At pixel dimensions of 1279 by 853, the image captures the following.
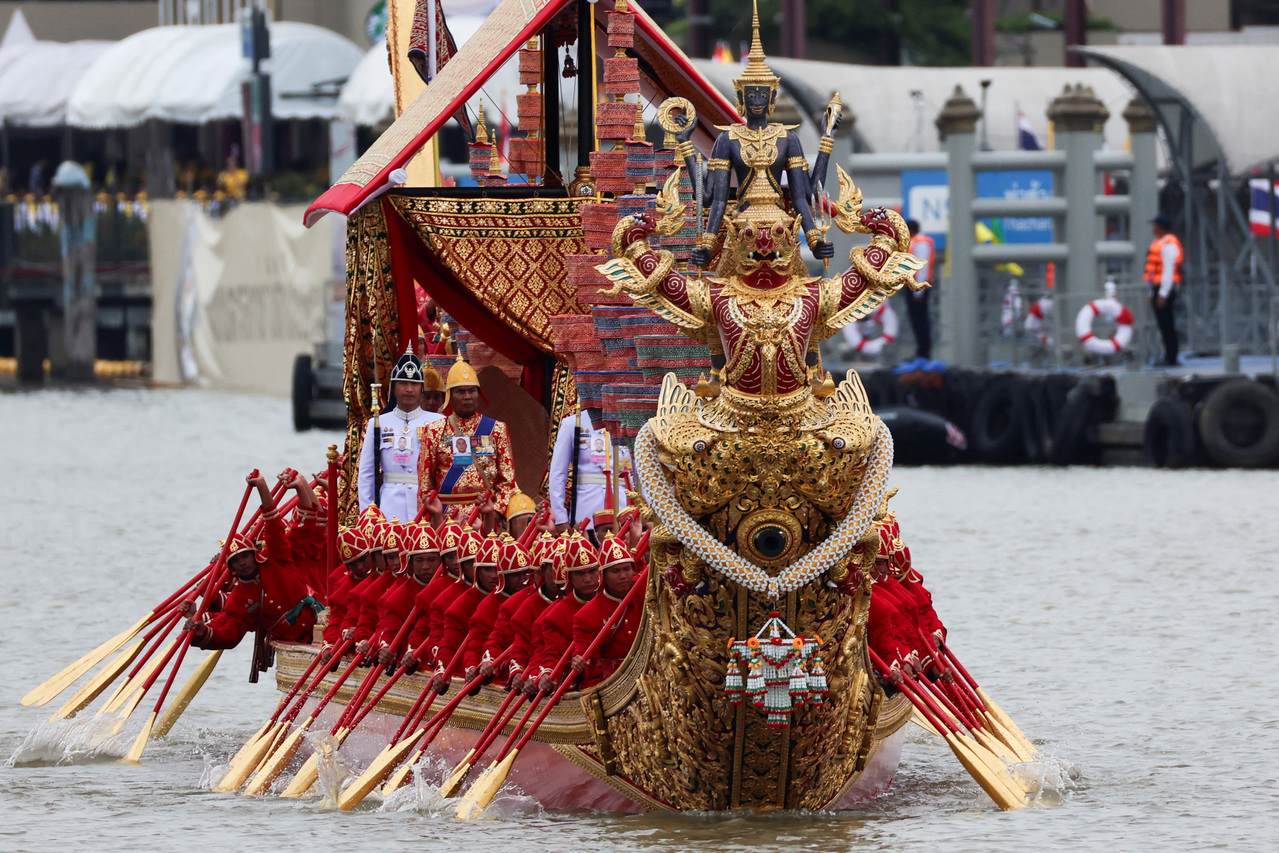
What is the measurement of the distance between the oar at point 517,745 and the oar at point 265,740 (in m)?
1.89

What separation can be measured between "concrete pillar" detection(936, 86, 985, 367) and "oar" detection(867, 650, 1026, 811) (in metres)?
18.2

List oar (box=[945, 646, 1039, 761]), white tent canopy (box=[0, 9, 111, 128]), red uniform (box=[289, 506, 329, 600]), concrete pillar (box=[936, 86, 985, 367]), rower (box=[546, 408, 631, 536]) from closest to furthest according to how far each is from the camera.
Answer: oar (box=[945, 646, 1039, 761]), rower (box=[546, 408, 631, 536]), red uniform (box=[289, 506, 329, 600]), concrete pillar (box=[936, 86, 985, 367]), white tent canopy (box=[0, 9, 111, 128])

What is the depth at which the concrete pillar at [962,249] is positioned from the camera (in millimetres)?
29062

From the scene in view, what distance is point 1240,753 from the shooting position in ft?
44.0

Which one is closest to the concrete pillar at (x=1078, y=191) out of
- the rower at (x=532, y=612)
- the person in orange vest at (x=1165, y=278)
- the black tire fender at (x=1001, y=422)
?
the black tire fender at (x=1001, y=422)

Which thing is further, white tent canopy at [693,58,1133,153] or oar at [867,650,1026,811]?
white tent canopy at [693,58,1133,153]

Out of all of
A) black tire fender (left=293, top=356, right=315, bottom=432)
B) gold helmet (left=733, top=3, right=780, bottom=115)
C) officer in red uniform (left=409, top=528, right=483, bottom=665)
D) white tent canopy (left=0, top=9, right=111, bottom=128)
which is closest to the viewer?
gold helmet (left=733, top=3, right=780, bottom=115)

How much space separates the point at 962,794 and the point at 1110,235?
20.8 metres

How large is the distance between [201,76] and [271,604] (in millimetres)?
30735

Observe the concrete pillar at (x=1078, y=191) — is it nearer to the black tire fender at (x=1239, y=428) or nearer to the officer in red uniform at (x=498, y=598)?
the black tire fender at (x=1239, y=428)

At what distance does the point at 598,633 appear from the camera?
10.8m

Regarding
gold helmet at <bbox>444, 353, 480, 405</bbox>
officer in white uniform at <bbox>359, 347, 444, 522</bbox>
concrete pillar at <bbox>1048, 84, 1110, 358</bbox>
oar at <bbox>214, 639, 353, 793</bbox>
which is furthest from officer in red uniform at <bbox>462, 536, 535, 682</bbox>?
concrete pillar at <bbox>1048, 84, 1110, 358</bbox>

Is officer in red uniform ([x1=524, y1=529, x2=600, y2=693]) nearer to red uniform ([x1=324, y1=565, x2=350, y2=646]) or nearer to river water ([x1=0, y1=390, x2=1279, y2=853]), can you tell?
river water ([x1=0, y1=390, x2=1279, y2=853])

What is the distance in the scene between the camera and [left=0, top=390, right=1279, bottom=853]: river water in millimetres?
11227
